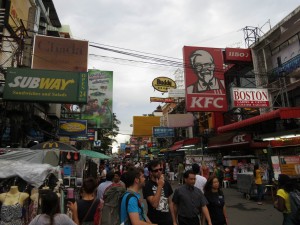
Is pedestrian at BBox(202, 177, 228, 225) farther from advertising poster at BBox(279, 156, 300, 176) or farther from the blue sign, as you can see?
the blue sign

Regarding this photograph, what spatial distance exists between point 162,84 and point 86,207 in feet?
93.1

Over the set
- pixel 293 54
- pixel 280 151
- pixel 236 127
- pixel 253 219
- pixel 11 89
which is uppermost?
pixel 293 54

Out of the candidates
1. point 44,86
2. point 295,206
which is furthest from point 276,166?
point 44,86

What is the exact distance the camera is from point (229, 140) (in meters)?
20.3

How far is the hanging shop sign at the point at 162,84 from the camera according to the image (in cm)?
3194

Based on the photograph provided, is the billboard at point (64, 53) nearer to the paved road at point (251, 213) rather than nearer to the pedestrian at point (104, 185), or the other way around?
the pedestrian at point (104, 185)

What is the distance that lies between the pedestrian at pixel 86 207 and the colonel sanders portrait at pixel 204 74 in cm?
1534

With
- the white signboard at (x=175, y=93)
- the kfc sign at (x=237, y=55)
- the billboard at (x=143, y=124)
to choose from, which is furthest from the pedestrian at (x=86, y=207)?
the billboard at (x=143, y=124)

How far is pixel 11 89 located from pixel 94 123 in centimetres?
1371

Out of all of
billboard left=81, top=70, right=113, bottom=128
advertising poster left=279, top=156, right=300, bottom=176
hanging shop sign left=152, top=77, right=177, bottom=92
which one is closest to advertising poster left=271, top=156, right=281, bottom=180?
advertising poster left=279, top=156, right=300, bottom=176

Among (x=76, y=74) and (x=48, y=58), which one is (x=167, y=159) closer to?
(x=48, y=58)

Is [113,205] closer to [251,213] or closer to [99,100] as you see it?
[251,213]

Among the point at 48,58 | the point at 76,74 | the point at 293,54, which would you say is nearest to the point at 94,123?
the point at 48,58

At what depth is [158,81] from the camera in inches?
1273
